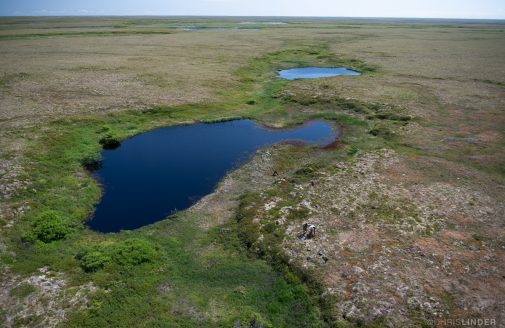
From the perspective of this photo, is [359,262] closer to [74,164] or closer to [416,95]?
[74,164]

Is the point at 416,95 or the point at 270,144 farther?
the point at 416,95

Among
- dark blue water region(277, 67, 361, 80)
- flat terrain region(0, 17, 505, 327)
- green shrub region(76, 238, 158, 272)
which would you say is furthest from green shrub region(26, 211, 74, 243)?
A: dark blue water region(277, 67, 361, 80)

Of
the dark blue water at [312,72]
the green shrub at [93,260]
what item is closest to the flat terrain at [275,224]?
the green shrub at [93,260]

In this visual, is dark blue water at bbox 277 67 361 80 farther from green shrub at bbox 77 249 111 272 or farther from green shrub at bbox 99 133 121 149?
green shrub at bbox 77 249 111 272

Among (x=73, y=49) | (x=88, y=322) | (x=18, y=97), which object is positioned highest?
(x=73, y=49)

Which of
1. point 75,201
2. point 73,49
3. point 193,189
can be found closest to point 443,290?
point 193,189

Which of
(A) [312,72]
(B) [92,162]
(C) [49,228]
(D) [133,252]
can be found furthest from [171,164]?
(A) [312,72]
